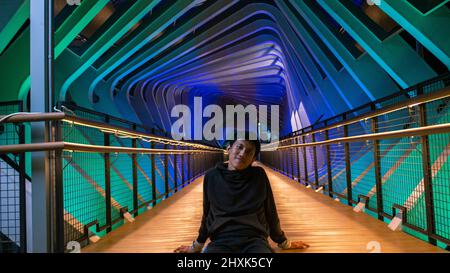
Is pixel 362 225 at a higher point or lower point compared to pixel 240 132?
lower

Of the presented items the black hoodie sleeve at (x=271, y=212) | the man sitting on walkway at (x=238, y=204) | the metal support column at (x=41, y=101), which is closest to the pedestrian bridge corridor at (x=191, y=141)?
the metal support column at (x=41, y=101)

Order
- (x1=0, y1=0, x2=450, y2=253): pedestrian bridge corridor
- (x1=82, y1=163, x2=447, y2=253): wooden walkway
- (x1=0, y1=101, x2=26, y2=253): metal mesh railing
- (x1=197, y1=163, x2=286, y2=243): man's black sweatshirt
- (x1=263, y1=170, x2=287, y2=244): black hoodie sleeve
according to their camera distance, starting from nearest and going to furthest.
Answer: (x1=197, y1=163, x2=286, y2=243): man's black sweatshirt → (x1=263, y1=170, x2=287, y2=244): black hoodie sleeve → (x1=0, y1=0, x2=450, y2=253): pedestrian bridge corridor → (x1=82, y1=163, x2=447, y2=253): wooden walkway → (x1=0, y1=101, x2=26, y2=253): metal mesh railing

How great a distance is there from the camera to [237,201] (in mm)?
1780

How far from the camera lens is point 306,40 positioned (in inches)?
394

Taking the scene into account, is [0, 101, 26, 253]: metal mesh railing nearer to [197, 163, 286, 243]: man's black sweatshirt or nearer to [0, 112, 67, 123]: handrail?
[0, 112, 67, 123]: handrail

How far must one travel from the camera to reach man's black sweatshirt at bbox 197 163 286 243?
175 cm

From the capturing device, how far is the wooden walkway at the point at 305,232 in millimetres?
2326

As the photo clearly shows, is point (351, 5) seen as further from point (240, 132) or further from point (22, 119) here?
point (22, 119)

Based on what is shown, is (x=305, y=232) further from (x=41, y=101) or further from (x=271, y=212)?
(x=41, y=101)

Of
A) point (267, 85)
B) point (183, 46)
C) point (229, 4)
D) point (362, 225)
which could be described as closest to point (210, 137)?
point (267, 85)

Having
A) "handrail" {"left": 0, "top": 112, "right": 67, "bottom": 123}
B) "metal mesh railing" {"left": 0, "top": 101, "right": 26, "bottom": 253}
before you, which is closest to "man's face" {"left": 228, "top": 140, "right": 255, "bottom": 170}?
"handrail" {"left": 0, "top": 112, "right": 67, "bottom": 123}

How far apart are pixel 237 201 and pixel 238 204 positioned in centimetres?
2

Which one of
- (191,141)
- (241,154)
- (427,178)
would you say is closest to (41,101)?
(241,154)
